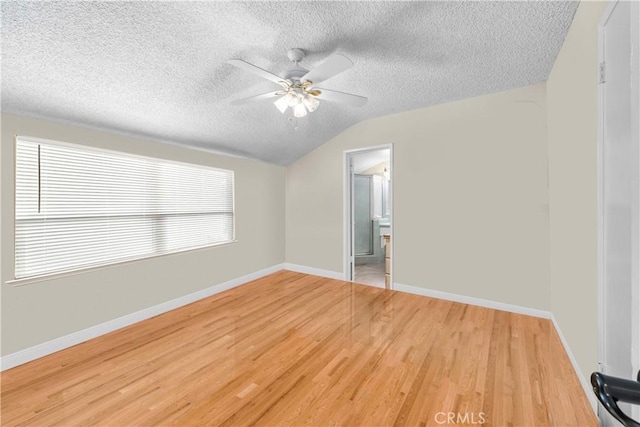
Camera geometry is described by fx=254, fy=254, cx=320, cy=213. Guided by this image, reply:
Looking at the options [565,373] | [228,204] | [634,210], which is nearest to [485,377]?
[565,373]

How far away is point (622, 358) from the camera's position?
1296 millimetres

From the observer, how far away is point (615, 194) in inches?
51.4

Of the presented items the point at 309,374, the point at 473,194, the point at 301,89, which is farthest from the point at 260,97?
the point at 473,194

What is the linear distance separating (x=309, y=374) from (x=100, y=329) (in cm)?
220

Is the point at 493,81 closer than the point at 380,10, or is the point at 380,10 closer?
→ the point at 380,10

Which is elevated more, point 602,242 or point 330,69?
point 330,69

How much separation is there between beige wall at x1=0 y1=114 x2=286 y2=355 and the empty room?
0.02 meters

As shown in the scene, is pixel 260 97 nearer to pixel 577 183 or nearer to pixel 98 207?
pixel 98 207

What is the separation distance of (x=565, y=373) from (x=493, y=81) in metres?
2.76

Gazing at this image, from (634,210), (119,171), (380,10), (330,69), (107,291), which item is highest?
(380,10)

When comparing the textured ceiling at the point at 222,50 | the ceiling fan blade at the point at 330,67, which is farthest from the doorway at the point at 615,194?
the ceiling fan blade at the point at 330,67

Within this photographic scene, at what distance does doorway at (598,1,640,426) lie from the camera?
1226mm

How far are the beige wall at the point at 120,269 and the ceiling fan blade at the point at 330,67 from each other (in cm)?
228

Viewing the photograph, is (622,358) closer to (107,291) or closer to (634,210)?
(634,210)
